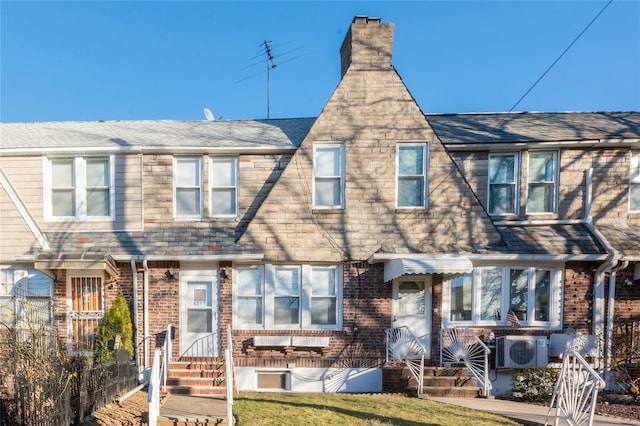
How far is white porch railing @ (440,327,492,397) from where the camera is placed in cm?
900

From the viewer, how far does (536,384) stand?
8.73 m

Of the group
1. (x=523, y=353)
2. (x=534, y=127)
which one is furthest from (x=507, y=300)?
(x=534, y=127)

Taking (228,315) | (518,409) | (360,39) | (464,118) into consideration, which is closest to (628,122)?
(464,118)

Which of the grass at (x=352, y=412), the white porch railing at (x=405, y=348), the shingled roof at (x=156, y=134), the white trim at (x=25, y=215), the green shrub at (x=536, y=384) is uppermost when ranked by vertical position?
the shingled roof at (x=156, y=134)

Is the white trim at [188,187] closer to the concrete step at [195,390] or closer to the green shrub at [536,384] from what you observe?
the concrete step at [195,390]

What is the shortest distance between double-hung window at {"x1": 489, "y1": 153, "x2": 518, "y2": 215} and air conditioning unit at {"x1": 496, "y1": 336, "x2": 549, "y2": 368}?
10.2 feet

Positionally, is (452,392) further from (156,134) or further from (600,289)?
(156,134)

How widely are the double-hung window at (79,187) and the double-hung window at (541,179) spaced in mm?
10612

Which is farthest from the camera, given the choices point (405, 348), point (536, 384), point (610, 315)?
point (610, 315)

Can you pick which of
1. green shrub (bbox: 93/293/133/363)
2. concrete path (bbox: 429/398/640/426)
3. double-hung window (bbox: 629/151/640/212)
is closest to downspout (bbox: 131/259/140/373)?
green shrub (bbox: 93/293/133/363)

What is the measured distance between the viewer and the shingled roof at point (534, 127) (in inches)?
398

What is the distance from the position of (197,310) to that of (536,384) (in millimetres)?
7912

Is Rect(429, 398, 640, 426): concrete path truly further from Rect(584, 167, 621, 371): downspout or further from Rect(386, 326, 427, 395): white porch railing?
Rect(584, 167, 621, 371): downspout

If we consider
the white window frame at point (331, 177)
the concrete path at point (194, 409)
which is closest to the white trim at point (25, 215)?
the concrete path at point (194, 409)
